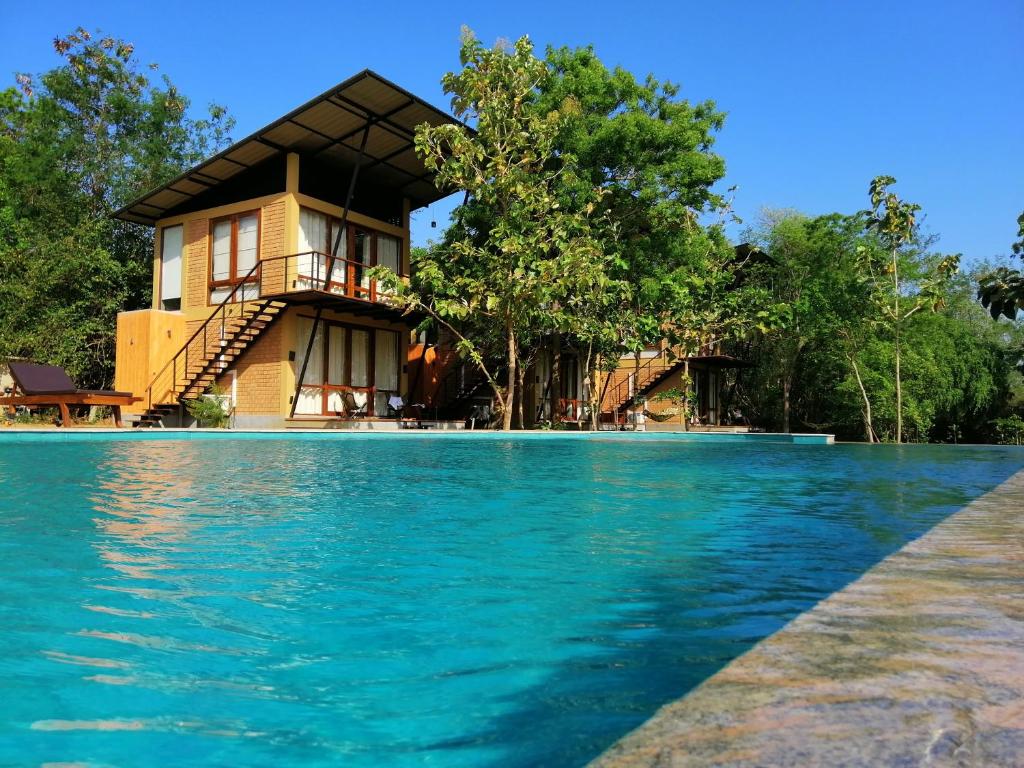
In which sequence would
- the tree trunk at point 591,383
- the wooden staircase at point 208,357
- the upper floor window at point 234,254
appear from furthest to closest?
the tree trunk at point 591,383 < the upper floor window at point 234,254 < the wooden staircase at point 208,357

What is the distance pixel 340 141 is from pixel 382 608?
51.5 ft

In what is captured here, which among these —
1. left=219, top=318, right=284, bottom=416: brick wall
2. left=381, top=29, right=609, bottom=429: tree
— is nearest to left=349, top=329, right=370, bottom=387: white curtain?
left=219, top=318, right=284, bottom=416: brick wall

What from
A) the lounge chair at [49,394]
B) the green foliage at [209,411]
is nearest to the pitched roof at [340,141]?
the green foliage at [209,411]

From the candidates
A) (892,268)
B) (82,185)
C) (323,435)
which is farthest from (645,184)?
(82,185)

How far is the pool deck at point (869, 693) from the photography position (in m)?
1.16

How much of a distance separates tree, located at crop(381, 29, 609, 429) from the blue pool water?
380 inches

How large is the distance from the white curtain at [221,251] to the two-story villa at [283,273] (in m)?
0.03

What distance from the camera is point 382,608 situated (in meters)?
2.33

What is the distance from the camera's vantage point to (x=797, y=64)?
12938 mm

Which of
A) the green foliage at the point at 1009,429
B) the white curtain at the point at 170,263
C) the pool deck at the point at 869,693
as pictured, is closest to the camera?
the pool deck at the point at 869,693

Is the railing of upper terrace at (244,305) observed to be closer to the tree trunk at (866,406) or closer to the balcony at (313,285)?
the balcony at (313,285)

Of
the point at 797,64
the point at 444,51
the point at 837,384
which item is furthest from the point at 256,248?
the point at 837,384

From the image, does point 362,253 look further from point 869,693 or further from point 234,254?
point 869,693

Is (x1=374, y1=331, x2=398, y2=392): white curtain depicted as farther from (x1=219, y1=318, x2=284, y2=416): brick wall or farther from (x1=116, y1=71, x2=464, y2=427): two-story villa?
(x1=219, y1=318, x2=284, y2=416): brick wall
